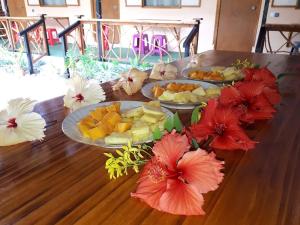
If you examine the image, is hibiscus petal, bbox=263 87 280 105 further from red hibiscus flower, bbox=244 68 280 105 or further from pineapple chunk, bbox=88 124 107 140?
pineapple chunk, bbox=88 124 107 140

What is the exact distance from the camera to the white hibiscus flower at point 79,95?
0.92 m

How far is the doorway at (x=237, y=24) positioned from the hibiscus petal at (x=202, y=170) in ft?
20.6

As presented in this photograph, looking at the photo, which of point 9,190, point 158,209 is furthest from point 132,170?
point 9,190

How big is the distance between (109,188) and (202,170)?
195mm

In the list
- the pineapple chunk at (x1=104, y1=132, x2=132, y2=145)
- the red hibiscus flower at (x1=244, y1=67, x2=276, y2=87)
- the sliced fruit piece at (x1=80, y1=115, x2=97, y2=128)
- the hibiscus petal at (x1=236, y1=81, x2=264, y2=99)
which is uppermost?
the hibiscus petal at (x1=236, y1=81, x2=264, y2=99)

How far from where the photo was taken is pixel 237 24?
6176mm

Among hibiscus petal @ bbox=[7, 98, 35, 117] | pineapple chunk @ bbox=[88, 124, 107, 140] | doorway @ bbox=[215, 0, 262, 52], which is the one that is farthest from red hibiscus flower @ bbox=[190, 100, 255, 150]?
doorway @ bbox=[215, 0, 262, 52]

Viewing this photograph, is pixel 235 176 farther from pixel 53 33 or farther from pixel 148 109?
pixel 53 33

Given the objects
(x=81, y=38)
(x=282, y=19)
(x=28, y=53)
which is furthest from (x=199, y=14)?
(x=28, y=53)

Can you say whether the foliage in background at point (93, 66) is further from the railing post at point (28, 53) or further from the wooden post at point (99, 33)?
the railing post at point (28, 53)

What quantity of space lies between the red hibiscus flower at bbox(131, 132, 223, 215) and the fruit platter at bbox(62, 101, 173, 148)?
162 millimetres

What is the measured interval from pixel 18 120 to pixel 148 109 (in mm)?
363

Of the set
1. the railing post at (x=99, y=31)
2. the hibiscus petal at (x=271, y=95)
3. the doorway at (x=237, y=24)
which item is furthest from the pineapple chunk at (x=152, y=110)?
the doorway at (x=237, y=24)

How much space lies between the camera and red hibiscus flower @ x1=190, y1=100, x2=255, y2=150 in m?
0.62
